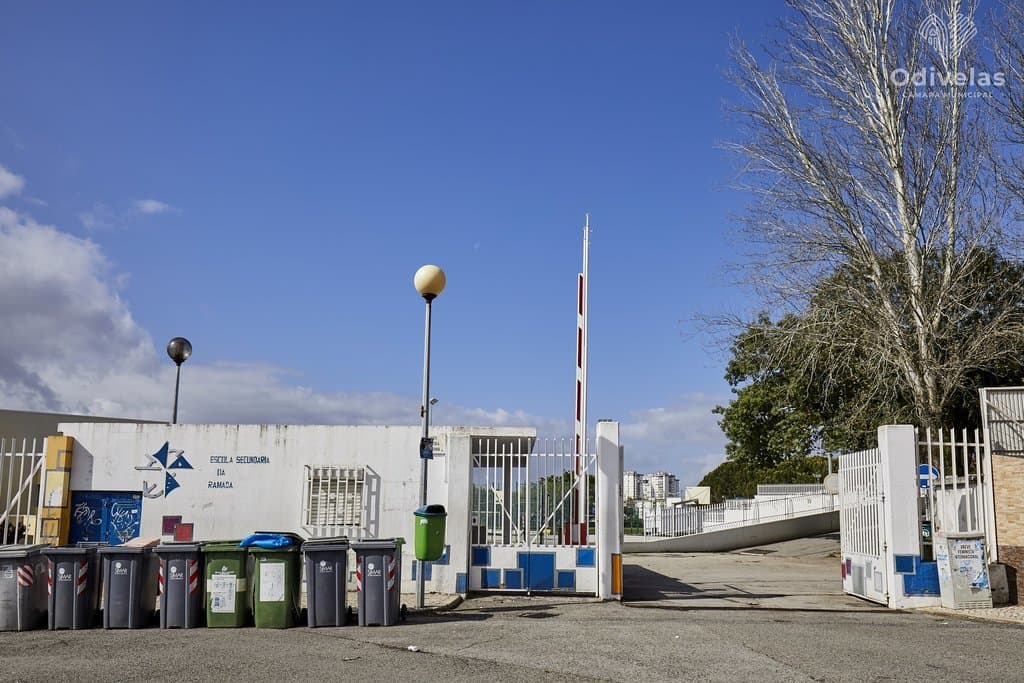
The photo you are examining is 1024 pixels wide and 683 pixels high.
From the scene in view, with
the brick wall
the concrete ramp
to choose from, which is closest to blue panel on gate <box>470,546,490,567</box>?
the brick wall

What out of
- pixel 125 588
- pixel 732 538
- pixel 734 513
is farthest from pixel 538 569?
pixel 734 513

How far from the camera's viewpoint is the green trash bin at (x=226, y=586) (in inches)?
440

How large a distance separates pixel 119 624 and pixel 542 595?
615 cm

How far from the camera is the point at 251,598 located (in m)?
11.5

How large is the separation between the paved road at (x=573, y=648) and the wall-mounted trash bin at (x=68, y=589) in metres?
0.37

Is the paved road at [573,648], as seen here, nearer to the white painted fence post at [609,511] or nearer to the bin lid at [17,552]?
the white painted fence post at [609,511]

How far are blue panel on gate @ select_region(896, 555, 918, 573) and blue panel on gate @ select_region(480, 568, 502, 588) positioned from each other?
6.11 meters

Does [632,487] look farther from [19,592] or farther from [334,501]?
[19,592]

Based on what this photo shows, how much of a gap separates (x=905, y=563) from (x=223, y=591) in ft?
32.5

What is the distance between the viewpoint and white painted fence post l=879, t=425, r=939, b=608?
530 inches

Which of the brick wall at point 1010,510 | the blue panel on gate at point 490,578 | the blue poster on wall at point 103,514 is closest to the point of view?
the brick wall at point 1010,510

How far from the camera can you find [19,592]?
11133mm

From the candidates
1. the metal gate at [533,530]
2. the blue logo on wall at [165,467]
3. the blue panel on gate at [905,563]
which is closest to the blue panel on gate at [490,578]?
the metal gate at [533,530]

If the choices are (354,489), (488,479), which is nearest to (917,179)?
(488,479)
